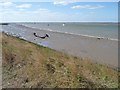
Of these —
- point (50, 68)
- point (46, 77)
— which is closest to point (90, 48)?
point (50, 68)

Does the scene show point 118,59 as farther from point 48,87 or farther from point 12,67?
point 48,87

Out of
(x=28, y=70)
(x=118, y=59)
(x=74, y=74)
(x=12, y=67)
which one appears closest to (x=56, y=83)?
(x=74, y=74)

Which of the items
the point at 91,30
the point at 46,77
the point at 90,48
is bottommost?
the point at 91,30

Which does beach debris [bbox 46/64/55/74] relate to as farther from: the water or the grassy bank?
the water

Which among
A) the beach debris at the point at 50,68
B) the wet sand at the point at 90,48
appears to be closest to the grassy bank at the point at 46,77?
the beach debris at the point at 50,68

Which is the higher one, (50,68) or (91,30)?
(50,68)

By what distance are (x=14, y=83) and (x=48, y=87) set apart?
1227 mm

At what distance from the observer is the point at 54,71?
365 inches

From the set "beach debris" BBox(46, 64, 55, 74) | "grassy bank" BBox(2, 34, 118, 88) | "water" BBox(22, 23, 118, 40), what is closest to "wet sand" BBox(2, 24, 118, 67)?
"beach debris" BBox(46, 64, 55, 74)

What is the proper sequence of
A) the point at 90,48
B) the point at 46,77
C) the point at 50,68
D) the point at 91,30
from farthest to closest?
the point at 91,30
the point at 90,48
the point at 50,68
the point at 46,77

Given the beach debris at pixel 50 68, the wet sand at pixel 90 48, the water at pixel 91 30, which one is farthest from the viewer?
the water at pixel 91 30

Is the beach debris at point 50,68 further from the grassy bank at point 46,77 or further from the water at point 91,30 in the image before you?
the water at point 91,30

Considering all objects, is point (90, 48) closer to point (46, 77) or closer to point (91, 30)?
point (46, 77)

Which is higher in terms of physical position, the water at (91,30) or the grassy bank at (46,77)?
the grassy bank at (46,77)
